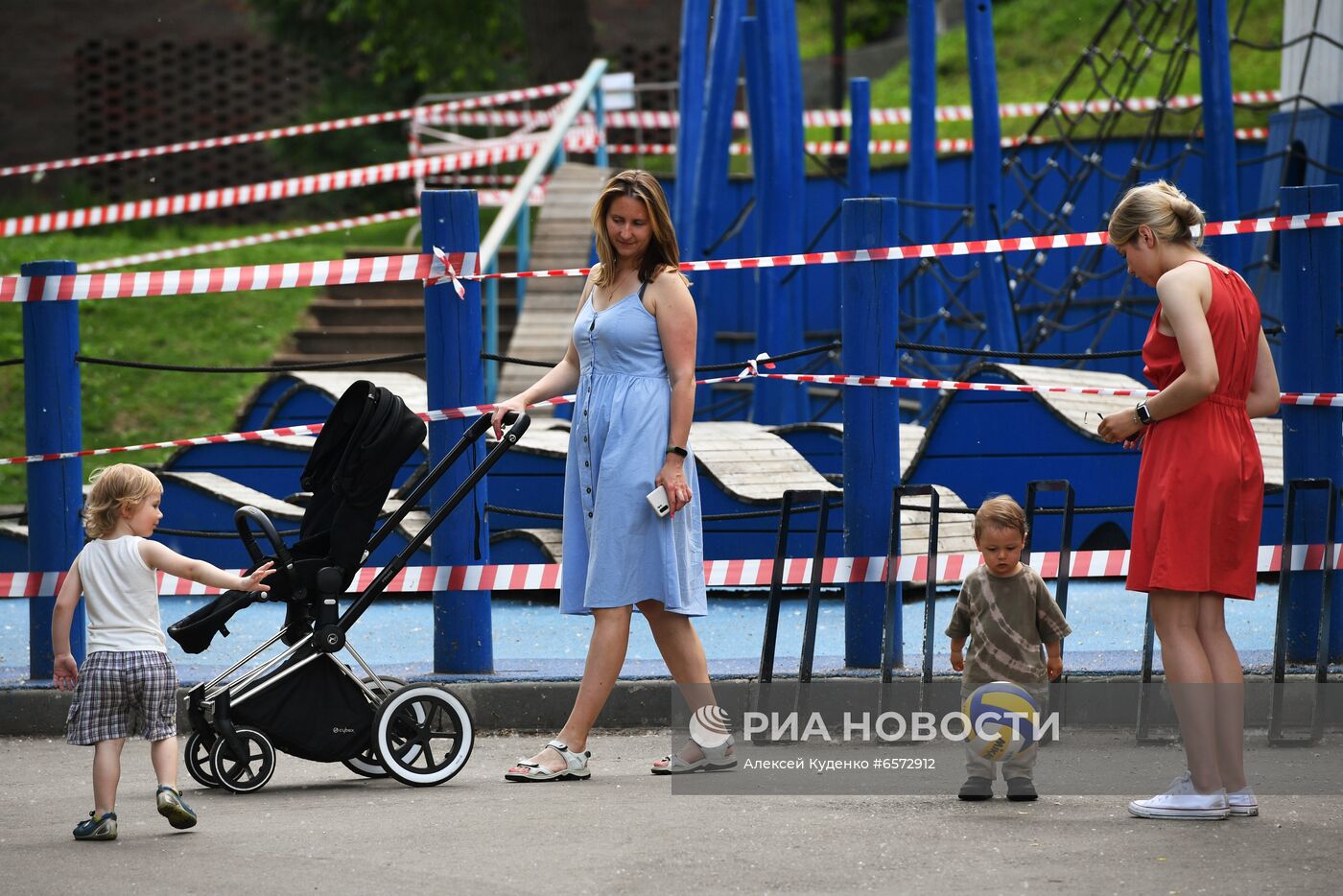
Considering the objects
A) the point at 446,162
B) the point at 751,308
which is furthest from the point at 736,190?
the point at 446,162

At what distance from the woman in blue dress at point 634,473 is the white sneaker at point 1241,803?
4.85 ft

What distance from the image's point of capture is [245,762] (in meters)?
5.49

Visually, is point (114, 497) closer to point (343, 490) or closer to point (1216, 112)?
point (343, 490)

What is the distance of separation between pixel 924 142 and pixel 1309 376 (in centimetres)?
754

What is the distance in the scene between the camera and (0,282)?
677cm

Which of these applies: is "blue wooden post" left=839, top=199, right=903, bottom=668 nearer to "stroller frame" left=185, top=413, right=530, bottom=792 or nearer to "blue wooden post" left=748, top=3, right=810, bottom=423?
"stroller frame" left=185, top=413, right=530, bottom=792

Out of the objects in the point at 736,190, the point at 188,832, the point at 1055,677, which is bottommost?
the point at 188,832

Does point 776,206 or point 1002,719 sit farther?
point 776,206

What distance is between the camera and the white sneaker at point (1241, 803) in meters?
4.97

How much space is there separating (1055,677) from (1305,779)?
3.00 ft

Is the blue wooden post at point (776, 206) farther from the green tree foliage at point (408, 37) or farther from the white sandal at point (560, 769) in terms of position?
the green tree foliage at point (408, 37)

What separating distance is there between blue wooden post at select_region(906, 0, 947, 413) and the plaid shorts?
8.70 metres

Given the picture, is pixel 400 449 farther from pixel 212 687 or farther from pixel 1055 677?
pixel 1055 677

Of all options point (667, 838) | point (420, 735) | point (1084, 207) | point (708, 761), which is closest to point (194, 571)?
point (420, 735)
